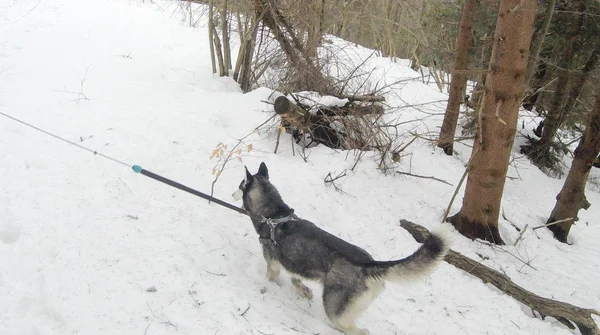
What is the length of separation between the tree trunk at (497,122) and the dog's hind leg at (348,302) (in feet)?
11.8

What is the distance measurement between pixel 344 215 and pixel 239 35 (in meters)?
5.96

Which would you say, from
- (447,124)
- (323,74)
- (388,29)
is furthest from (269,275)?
(388,29)

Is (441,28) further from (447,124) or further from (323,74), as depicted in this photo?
(323,74)

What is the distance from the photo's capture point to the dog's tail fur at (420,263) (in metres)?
3.33

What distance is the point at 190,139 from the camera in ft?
22.8

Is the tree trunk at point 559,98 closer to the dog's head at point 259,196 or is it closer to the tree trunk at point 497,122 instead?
the tree trunk at point 497,122

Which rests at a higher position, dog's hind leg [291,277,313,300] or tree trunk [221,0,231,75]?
tree trunk [221,0,231,75]

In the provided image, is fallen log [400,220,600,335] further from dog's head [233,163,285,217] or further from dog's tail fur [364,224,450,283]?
dog's head [233,163,285,217]

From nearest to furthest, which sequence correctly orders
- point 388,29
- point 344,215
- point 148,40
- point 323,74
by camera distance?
1. point 344,215
2. point 323,74
3. point 148,40
4. point 388,29

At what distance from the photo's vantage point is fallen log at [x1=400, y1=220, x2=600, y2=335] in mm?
4555

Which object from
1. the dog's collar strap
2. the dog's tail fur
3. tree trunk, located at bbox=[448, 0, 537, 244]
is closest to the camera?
the dog's tail fur

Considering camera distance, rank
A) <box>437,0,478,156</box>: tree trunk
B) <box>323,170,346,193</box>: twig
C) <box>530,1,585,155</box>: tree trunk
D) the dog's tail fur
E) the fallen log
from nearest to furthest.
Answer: the dog's tail fur
the fallen log
<box>323,170,346,193</box>: twig
<box>437,0,478,156</box>: tree trunk
<box>530,1,585,155</box>: tree trunk

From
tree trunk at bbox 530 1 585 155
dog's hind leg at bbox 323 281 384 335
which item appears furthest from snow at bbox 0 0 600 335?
tree trunk at bbox 530 1 585 155

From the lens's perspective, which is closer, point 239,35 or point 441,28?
point 239,35
